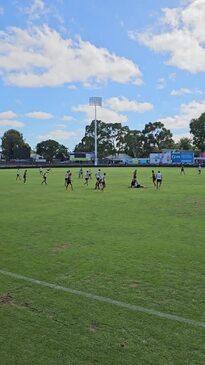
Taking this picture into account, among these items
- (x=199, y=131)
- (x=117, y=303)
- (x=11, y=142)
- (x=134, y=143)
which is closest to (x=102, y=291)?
(x=117, y=303)

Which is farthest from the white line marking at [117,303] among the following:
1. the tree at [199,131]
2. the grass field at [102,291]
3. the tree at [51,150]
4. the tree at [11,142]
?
the tree at [51,150]

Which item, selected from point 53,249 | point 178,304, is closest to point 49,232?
point 53,249

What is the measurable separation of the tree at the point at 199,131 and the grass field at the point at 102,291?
13654 cm

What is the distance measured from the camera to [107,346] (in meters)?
5.77

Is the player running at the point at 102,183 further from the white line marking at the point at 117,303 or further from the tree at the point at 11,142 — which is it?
the tree at the point at 11,142

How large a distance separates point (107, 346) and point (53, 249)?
239 inches

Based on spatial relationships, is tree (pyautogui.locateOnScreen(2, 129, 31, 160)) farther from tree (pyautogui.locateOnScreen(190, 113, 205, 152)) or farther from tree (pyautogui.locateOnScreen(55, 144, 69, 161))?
tree (pyautogui.locateOnScreen(190, 113, 205, 152))

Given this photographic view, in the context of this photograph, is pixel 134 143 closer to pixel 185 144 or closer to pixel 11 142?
pixel 185 144

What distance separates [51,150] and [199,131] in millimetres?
57455

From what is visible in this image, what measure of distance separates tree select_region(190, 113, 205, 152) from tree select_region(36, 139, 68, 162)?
50740mm

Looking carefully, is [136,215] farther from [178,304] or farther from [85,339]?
[85,339]

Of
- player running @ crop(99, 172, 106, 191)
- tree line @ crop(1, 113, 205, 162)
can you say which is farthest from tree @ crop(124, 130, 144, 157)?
player running @ crop(99, 172, 106, 191)

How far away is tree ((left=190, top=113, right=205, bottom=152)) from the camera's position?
486 ft

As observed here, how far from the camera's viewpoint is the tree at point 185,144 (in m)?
170
